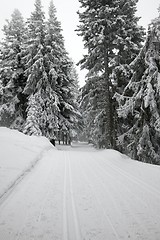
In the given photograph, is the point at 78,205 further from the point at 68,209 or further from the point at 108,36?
the point at 108,36

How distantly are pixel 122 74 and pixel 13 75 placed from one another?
513 inches

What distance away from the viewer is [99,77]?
1501cm

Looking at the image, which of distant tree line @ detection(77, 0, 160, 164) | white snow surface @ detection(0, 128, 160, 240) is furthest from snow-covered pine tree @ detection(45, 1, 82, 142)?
white snow surface @ detection(0, 128, 160, 240)

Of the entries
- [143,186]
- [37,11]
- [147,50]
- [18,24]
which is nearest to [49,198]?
[143,186]

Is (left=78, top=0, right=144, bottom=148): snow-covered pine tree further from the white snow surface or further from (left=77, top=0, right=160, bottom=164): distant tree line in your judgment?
the white snow surface

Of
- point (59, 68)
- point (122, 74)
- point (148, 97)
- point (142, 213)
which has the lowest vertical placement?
point (142, 213)

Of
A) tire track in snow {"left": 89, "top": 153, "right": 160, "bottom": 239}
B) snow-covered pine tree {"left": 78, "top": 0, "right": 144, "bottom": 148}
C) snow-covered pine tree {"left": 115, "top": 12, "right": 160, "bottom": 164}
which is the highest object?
snow-covered pine tree {"left": 78, "top": 0, "right": 144, "bottom": 148}

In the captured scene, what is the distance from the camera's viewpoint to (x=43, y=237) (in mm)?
2717

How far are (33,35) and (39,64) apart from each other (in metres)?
4.47

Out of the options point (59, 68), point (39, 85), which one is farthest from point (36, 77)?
point (59, 68)

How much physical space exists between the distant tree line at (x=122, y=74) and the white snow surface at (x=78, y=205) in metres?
3.77

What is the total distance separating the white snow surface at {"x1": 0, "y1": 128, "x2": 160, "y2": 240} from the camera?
9.39 ft

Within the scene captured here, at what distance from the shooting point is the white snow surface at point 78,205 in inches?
113

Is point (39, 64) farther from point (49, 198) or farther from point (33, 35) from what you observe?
point (49, 198)
